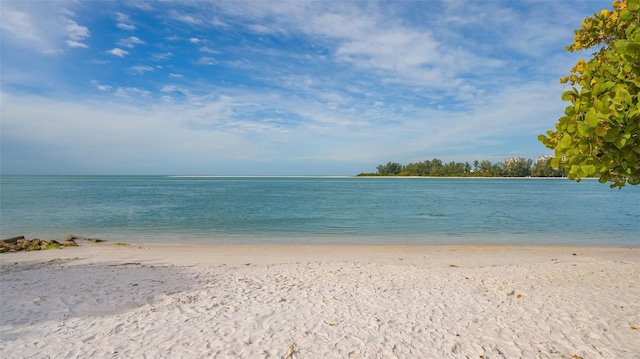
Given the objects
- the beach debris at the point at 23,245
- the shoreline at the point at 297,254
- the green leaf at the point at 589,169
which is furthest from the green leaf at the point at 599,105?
the beach debris at the point at 23,245

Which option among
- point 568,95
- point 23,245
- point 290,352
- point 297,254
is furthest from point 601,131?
point 23,245

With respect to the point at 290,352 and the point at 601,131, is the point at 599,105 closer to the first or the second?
the point at 601,131

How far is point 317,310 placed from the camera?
25.3 feet

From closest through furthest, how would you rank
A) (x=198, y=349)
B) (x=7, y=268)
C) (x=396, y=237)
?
(x=198, y=349) → (x=7, y=268) → (x=396, y=237)

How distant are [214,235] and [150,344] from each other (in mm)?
17205

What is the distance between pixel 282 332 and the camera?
6.61 m

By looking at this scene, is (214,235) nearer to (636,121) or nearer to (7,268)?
(7,268)

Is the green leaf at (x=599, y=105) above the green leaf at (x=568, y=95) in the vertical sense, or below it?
below

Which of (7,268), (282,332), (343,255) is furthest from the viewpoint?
(343,255)

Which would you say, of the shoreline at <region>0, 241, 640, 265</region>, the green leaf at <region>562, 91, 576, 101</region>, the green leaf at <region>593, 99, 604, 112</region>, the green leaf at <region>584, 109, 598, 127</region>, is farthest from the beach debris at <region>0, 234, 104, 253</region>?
the green leaf at <region>593, 99, 604, 112</region>

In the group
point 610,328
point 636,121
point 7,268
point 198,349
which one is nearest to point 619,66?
point 636,121

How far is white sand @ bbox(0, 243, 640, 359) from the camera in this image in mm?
6031

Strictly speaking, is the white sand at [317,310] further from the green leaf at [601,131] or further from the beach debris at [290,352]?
the green leaf at [601,131]

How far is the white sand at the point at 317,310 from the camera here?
603 centimetres
